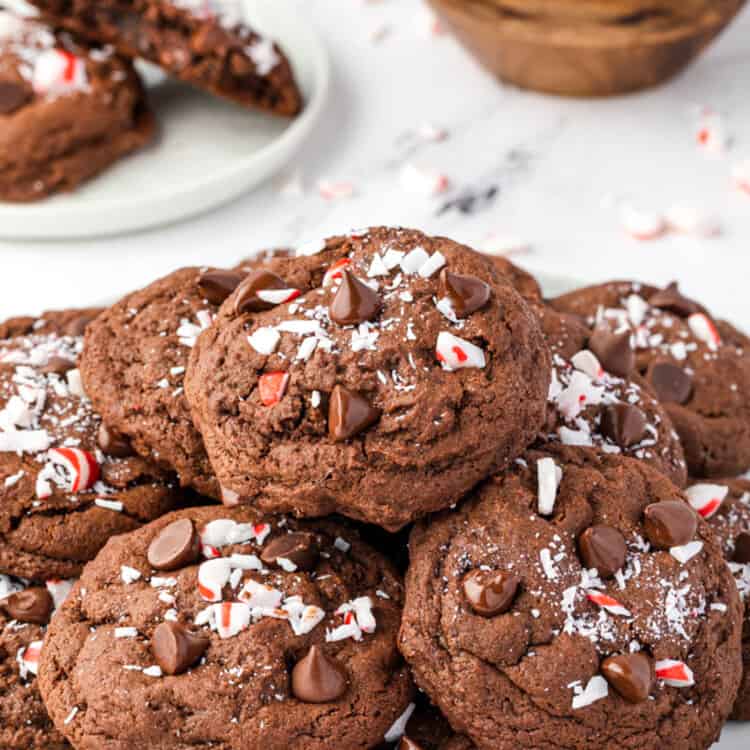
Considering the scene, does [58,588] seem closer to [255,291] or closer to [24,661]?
[24,661]

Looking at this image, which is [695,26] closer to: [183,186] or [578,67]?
[578,67]

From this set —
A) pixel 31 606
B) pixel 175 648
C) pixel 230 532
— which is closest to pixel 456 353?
pixel 230 532

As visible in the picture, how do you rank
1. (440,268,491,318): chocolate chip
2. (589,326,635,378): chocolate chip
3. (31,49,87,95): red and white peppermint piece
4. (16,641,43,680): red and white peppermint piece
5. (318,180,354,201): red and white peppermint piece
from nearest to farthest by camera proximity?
(440,268,491,318): chocolate chip < (16,641,43,680): red and white peppermint piece < (589,326,635,378): chocolate chip < (31,49,87,95): red and white peppermint piece < (318,180,354,201): red and white peppermint piece

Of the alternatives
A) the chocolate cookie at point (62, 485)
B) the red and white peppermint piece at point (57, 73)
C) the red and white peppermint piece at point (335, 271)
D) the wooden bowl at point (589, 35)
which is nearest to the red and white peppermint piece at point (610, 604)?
the red and white peppermint piece at point (335, 271)

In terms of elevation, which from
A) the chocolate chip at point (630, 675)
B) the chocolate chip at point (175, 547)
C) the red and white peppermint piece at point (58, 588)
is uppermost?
the chocolate chip at point (175, 547)

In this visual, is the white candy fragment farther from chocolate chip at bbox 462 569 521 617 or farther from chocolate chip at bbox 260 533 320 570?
chocolate chip at bbox 260 533 320 570

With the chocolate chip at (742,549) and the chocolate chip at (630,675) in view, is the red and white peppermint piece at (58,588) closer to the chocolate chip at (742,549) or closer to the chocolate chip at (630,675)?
the chocolate chip at (630,675)

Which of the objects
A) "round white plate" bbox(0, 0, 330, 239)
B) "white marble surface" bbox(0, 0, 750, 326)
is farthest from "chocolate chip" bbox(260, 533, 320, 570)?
"round white plate" bbox(0, 0, 330, 239)
